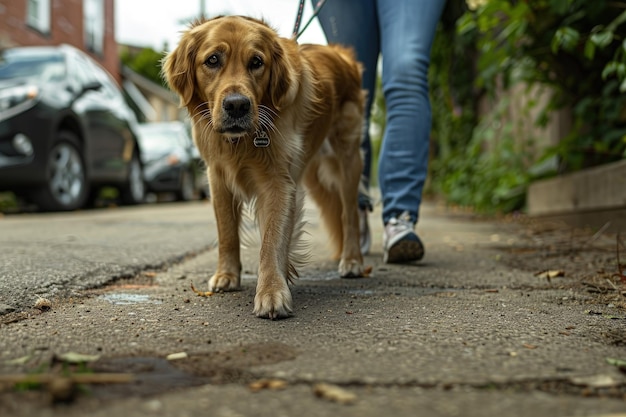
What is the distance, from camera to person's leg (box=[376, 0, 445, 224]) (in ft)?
10.6

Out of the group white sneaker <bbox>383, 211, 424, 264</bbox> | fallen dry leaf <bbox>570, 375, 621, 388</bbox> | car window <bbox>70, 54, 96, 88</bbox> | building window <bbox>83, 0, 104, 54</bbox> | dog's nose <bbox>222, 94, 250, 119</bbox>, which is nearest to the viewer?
fallen dry leaf <bbox>570, 375, 621, 388</bbox>

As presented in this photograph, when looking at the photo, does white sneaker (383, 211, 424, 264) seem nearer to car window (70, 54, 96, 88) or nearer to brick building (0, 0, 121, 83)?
car window (70, 54, 96, 88)

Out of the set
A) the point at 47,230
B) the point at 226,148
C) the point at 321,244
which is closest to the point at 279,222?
the point at 226,148

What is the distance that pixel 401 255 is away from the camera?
316 cm

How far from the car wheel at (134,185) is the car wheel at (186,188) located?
7.44 ft

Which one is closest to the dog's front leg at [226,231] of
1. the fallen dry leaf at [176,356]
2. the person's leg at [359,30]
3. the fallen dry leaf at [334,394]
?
the fallen dry leaf at [176,356]

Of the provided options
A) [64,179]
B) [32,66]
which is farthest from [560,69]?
[32,66]

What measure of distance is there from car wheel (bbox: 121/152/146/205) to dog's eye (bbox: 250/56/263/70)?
710 centimetres

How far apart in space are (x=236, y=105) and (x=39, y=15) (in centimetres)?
1385

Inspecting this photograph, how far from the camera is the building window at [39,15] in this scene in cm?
1389

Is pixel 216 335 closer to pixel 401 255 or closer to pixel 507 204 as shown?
pixel 401 255

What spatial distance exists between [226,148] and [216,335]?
89 centimetres

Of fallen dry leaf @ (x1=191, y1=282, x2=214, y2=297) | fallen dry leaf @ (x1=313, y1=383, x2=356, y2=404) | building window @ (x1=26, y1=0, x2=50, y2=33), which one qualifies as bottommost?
fallen dry leaf @ (x1=313, y1=383, x2=356, y2=404)

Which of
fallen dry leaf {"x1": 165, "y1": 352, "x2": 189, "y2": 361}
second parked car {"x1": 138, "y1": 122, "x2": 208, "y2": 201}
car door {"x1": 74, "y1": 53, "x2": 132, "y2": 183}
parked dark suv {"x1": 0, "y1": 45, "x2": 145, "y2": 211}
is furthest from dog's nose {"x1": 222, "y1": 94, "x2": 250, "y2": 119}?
second parked car {"x1": 138, "y1": 122, "x2": 208, "y2": 201}
